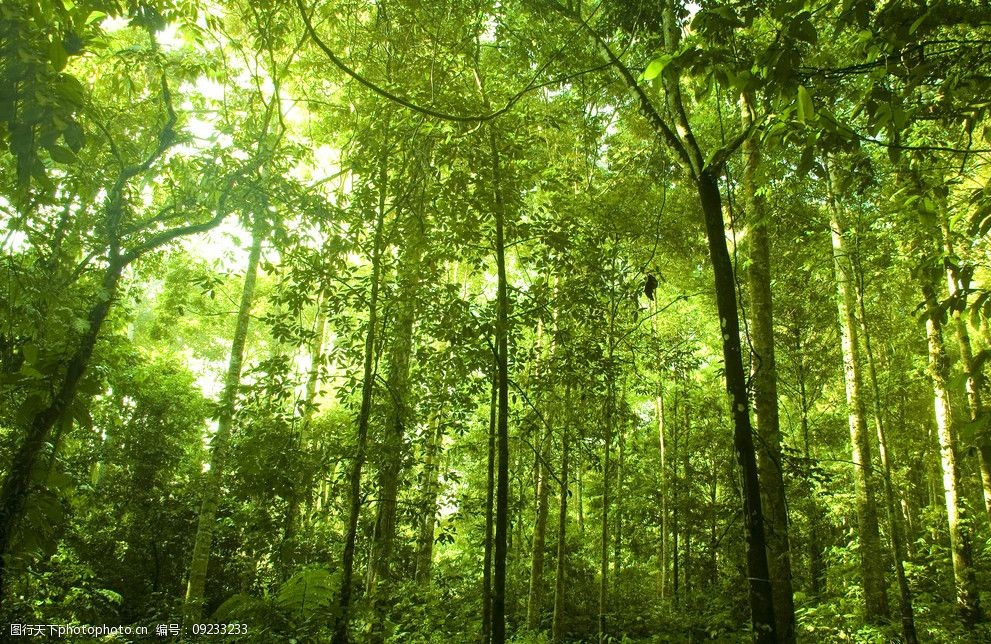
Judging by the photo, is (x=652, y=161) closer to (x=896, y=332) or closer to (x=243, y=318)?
(x=243, y=318)

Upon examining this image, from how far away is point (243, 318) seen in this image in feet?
29.2

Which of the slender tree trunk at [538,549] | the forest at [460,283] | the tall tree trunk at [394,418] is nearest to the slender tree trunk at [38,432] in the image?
the forest at [460,283]

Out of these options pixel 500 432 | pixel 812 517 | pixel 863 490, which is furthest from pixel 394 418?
pixel 812 517

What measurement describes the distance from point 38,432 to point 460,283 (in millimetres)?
4784

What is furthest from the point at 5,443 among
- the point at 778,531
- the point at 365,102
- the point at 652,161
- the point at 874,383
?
the point at 874,383

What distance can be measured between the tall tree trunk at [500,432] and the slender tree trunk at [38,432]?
118 inches

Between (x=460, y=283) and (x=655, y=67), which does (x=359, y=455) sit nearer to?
(x=460, y=283)

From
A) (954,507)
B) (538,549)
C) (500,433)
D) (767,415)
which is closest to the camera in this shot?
(500,433)

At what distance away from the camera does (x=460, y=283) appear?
728 cm

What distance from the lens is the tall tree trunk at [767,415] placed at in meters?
3.68

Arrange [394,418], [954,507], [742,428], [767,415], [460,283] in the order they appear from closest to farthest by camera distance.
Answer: [742,428]
[767,415]
[394,418]
[460,283]
[954,507]

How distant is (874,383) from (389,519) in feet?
23.8

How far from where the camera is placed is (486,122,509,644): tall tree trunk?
4195 mm

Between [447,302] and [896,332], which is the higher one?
[896,332]
